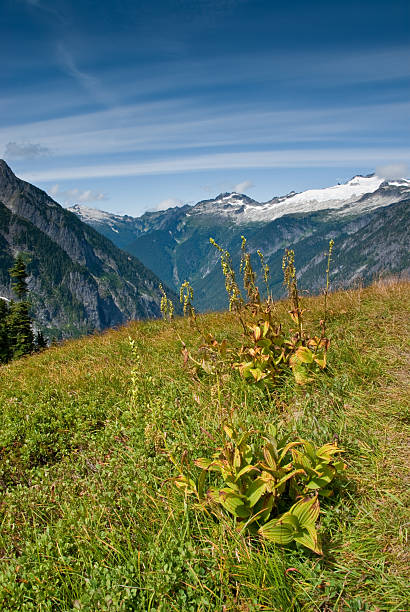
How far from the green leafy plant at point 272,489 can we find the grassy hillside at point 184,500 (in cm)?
17

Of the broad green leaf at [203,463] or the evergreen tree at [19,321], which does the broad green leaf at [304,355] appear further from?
the evergreen tree at [19,321]

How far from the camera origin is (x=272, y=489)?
3.21m

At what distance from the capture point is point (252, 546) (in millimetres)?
3180

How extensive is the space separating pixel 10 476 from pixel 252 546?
403 centimetres

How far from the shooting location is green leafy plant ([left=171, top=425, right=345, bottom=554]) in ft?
9.95

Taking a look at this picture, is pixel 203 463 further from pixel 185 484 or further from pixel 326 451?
pixel 326 451

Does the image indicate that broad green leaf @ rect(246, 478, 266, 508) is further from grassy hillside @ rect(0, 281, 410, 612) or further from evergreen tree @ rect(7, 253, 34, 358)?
evergreen tree @ rect(7, 253, 34, 358)

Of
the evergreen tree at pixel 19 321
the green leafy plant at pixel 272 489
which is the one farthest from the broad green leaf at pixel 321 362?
the evergreen tree at pixel 19 321

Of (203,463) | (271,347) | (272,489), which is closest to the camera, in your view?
(272,489)

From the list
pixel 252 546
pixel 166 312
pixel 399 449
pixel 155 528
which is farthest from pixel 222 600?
pixel 166 312

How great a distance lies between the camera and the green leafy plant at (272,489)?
9.95ft

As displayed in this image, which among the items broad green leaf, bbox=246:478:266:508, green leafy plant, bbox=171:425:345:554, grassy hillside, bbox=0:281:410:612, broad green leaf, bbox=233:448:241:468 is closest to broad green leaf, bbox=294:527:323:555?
green leafy plant, bbox=171:425:345:554

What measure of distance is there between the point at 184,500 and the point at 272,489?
0.91 metres

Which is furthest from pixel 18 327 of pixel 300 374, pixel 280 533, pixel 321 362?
pixel 280 533
